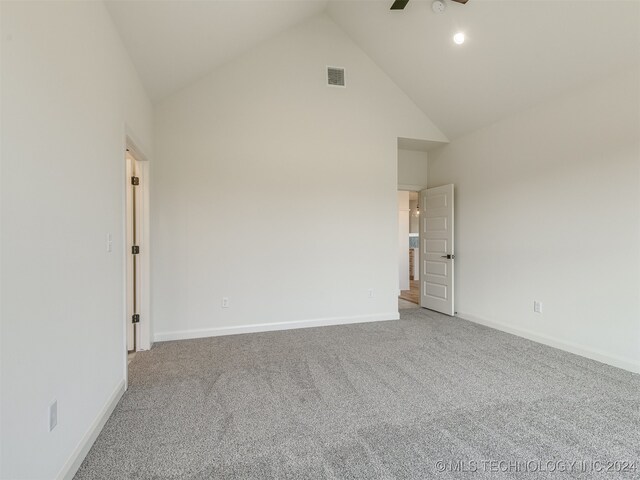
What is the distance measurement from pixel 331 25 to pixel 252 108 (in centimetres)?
163

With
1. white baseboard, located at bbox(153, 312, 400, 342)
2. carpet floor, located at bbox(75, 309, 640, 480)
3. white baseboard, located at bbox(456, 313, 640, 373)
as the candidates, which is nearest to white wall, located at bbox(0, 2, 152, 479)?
carpet floor, located at bbox(75, 309, 640, 480)

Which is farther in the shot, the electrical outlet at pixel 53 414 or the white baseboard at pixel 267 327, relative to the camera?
the white baseboard at pixel 267 327

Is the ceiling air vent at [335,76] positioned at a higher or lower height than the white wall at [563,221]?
higher

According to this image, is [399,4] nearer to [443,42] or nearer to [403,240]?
[443,42]

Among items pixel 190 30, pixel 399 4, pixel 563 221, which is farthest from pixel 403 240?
pixel 190 30

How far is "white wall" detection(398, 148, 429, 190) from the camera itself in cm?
525

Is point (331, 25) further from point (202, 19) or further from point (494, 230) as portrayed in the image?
point (494, 230)

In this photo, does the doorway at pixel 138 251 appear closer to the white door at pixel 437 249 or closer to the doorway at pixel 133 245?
the doorway at pixel 133 245

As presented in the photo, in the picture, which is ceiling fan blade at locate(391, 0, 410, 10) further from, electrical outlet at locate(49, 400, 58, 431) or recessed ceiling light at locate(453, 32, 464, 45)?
electrical outlet at locate(49, 400, 58, 431)

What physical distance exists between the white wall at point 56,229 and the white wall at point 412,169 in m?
4.15

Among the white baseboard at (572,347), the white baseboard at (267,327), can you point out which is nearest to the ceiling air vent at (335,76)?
the white baseboard at (267,327)

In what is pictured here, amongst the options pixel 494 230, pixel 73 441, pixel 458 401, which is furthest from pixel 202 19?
pixel 494 230

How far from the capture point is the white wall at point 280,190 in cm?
369

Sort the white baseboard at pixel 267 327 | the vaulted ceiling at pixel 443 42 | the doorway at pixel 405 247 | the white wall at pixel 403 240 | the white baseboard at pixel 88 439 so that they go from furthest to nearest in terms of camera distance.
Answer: the white wall at pixel 403 240
the doorway at pixel 405 247
the white baseboard at pixel 267 327
the vaulted ceiling at pixel 443 42
the white baseboard at pixel 88 439
